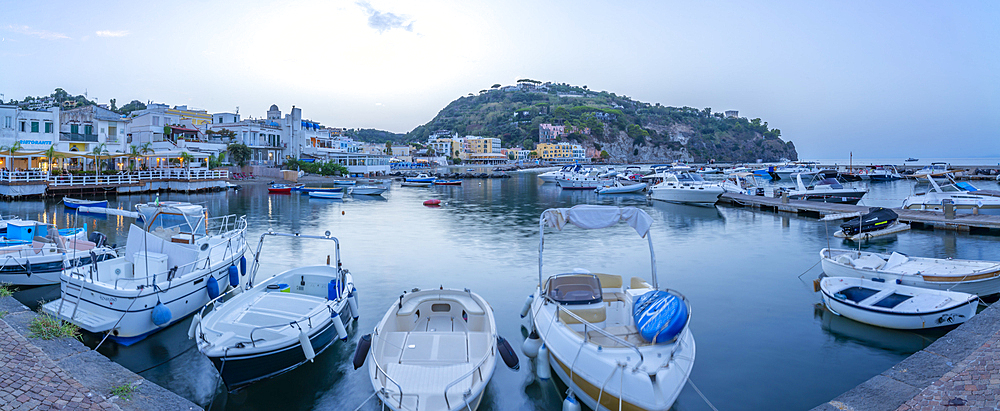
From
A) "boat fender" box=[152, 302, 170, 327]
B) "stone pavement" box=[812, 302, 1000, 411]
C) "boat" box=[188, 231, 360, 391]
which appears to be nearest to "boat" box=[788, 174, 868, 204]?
"stone pavement" box=[812, 302, 1000, 411]

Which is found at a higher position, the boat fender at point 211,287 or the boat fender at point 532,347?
the boat fender at point 211,287

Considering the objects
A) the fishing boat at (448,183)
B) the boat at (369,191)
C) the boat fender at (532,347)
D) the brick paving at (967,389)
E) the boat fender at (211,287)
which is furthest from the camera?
the fishing boat at (448,183)

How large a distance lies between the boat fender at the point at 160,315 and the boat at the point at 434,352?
482cm

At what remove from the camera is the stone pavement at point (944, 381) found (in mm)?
6125

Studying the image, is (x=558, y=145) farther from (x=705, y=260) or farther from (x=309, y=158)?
(x=705, y=260)

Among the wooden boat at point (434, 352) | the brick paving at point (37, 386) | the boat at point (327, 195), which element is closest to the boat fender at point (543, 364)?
the wooden boat at point (434, 352)

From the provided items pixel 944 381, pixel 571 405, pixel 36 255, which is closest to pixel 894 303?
pixel 944 381

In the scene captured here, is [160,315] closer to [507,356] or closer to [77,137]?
[507,356]

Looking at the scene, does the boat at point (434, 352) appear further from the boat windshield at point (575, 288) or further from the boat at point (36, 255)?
the boat at point (36, 255)

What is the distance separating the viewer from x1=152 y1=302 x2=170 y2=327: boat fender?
1015cm

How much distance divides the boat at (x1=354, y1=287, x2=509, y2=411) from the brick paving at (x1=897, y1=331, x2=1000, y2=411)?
5.52m

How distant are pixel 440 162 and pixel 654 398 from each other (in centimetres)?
12106

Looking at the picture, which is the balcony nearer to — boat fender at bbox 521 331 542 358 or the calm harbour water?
the calm harbour water

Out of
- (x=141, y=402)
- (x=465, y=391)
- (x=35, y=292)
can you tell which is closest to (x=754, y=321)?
(x=465, y=391)
